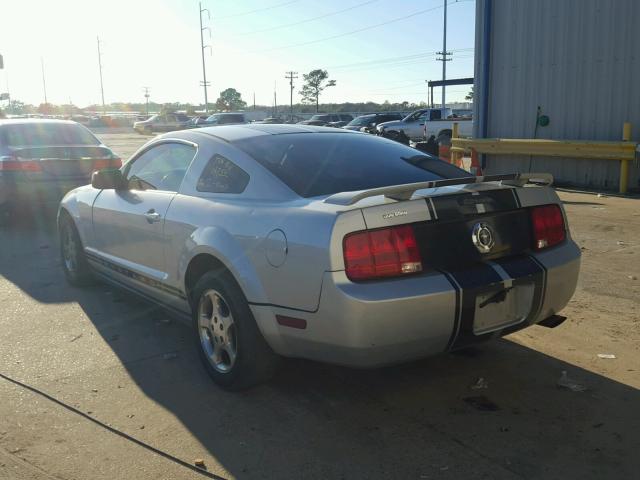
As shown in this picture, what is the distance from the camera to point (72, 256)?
251 inches

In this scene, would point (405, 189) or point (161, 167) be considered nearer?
point (405, 189)

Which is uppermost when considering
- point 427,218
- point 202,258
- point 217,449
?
point 427,218

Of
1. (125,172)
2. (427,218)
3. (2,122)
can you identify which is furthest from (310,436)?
(2,122)

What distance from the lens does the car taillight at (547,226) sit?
3.85m

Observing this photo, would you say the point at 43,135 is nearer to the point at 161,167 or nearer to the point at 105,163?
the point at 105,163

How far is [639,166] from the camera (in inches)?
469

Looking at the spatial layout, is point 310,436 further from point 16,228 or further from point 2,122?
point 2,122

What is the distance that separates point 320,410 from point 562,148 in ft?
33.8

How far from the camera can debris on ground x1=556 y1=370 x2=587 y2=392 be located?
3881 mm

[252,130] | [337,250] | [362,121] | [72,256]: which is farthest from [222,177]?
[362,121]

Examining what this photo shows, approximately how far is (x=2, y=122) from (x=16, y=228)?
1.75 meters

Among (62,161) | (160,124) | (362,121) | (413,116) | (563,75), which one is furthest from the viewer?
(160,124)

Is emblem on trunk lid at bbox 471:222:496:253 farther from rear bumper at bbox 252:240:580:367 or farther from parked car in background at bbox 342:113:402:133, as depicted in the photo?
parked car in background at bbox 342:113:402:133

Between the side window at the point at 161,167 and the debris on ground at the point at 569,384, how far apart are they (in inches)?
110
